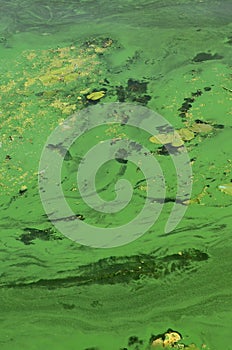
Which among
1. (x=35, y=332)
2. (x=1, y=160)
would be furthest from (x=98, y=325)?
(x=1, y=160)

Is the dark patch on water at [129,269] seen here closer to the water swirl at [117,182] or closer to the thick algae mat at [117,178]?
the thick algae mat at [117,178]

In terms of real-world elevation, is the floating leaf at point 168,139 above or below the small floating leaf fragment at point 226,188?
above

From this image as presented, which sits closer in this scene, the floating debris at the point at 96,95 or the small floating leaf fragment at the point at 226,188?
the small floating leaf fragment at the point at 226,188

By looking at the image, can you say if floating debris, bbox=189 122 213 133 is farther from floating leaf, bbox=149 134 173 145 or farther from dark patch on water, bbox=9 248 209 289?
dark patch on water, bbox=9 248 209 289

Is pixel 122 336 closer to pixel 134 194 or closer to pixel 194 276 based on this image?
pixel 194 276

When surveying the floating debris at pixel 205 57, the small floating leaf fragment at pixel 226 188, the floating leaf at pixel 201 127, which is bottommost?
the small floating leaf fragment at pixel 226 188

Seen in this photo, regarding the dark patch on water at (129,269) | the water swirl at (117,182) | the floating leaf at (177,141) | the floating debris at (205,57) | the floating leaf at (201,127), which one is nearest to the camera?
the dark patch on water at (129,269)

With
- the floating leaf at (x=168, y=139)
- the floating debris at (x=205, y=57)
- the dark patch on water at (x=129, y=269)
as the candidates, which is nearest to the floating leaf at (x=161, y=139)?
the floating leaf at (x=168, y=139)
